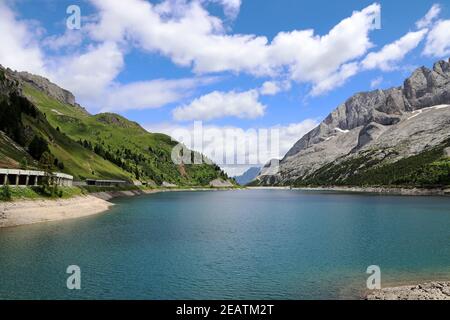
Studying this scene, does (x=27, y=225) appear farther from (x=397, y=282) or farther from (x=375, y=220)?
(x=375, y=220)

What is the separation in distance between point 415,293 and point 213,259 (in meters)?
26.7

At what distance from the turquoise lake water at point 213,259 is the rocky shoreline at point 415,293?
2.55 m

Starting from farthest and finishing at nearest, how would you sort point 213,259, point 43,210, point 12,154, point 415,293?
point 12,154
point 43,210
point 213,259
point 415,293

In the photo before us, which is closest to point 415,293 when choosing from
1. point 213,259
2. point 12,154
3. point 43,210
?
point 213,259

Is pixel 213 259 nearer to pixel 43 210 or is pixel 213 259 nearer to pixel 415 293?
pixel 415 293

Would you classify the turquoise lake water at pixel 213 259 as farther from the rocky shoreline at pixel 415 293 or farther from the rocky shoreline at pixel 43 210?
the rocky shoreline at pixel 43 210

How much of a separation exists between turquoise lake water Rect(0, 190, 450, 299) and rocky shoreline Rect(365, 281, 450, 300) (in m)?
2.55

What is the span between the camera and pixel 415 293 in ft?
109

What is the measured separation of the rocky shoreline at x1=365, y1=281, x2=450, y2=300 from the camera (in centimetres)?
3198

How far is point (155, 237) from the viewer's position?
71.4 m

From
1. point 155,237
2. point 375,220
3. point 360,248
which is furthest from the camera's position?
point 375,220
